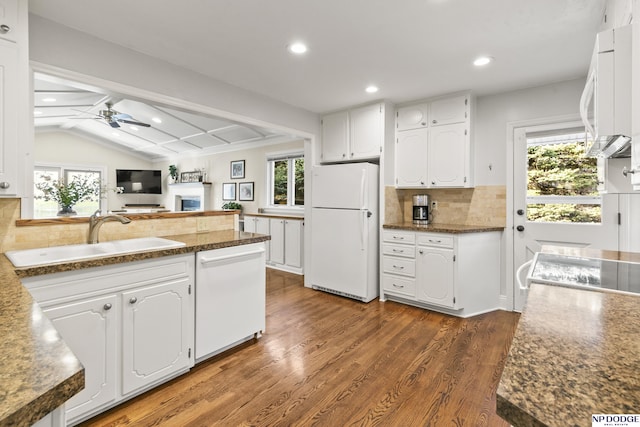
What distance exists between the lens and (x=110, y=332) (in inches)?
→ 64.5

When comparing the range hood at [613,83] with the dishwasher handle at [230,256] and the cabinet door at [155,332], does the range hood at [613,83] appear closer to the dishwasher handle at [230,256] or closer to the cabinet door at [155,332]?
the dishwasher handle at [230,256]

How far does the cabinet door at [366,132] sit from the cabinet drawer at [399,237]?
927 mm

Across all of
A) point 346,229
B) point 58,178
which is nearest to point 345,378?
point 346,229

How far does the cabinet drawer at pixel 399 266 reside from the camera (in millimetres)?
3367

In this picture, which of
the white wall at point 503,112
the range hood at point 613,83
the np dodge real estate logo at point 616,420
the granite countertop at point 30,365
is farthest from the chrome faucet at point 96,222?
the white wall at point 503,112

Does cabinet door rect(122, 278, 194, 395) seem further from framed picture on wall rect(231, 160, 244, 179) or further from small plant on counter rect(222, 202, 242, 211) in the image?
framed picture on wall rect(231, 160, 244, 179)

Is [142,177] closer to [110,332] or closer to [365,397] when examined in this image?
[110,332]

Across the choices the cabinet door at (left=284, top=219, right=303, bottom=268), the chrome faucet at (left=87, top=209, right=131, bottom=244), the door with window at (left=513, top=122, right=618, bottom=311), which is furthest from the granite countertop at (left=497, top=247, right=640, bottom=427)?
the cabinet door at (left=284, top=219, right=303, bottom=268)

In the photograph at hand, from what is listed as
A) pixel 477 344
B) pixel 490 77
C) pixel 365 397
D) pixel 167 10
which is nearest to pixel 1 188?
pixel 167 10

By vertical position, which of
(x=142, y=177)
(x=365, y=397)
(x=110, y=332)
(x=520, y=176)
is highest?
(x=142, y=177)

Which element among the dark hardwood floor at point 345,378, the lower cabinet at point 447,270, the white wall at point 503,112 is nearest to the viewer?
Result: the dark hardwood floor at point 345,378

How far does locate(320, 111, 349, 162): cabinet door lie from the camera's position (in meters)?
3.89

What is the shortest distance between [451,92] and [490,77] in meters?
0.44

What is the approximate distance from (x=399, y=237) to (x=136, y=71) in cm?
290
